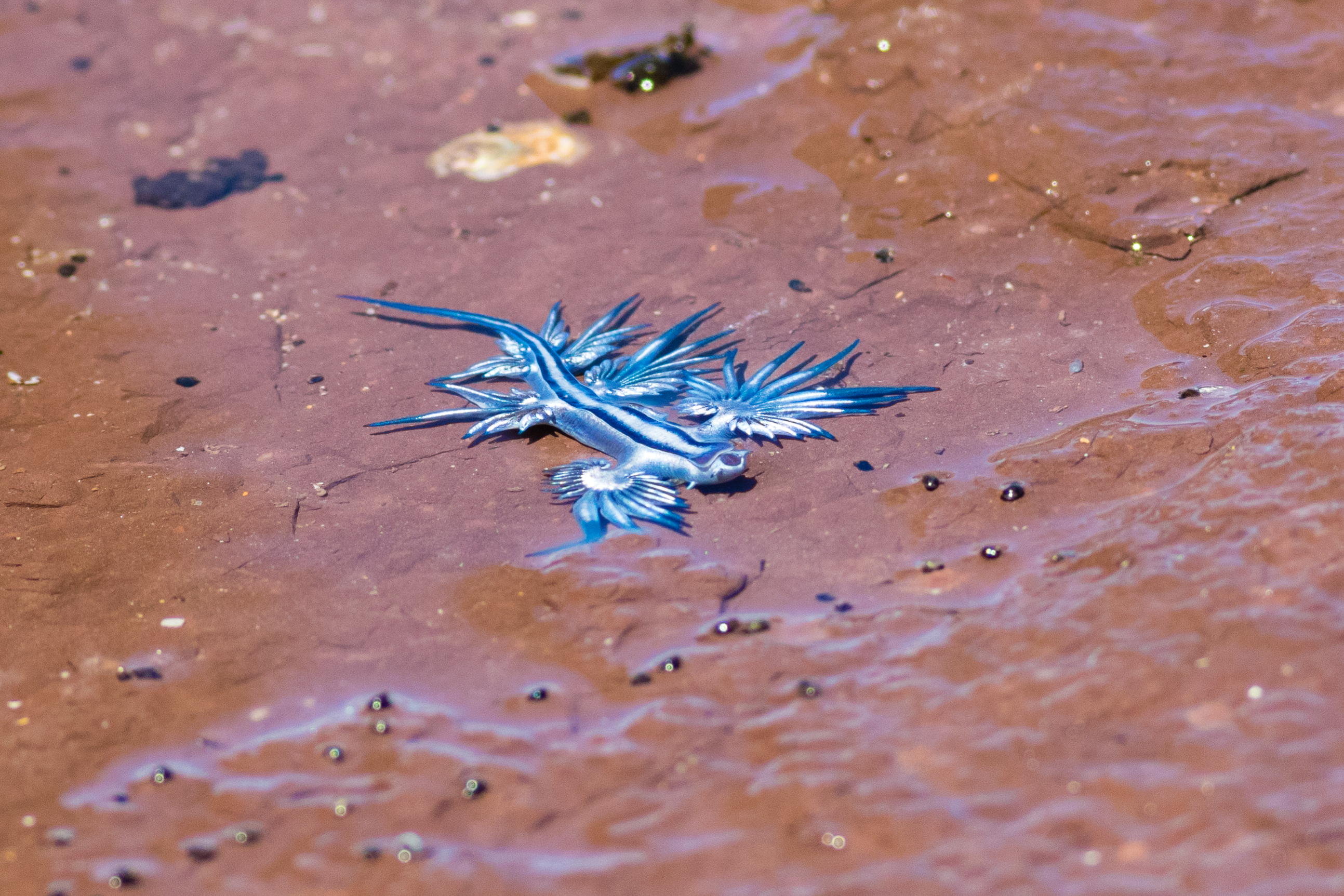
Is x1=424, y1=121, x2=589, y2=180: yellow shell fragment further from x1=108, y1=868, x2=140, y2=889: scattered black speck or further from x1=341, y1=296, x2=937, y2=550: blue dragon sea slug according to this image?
x1=108, y1=868, x2=140, y2=889: scattered black speck

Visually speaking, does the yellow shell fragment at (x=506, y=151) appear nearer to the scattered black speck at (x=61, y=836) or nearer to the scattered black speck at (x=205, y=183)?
the scattered black speck at (x=205, y=183)

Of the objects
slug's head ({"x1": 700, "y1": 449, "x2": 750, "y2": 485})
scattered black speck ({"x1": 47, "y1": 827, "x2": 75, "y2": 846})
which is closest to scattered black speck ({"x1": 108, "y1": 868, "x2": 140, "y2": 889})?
scattered black speck ({"x1": 47, "y1": 827, "x2": 75, "y2": 846})

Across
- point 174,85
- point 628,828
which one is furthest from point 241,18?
point 628,828

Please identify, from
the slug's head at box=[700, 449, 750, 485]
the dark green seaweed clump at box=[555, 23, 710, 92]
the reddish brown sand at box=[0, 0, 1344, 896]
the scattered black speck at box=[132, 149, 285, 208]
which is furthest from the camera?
the dark green seaweed clump at box=[555, 23, 710, 92]

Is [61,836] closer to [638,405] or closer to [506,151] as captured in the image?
[638,405]

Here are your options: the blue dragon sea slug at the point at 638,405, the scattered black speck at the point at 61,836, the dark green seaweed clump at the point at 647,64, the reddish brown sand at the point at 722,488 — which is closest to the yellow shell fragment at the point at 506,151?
the reddish brown sand at the point at 722,488

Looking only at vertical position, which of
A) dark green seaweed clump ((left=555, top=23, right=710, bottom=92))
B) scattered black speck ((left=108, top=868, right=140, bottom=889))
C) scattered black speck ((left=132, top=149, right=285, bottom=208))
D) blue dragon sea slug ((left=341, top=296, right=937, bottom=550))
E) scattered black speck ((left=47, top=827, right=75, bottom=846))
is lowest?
scattered black speck ((left=47, top=827, right=75, bottom=846))

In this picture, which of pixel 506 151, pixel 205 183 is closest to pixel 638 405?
pixel 506 151
